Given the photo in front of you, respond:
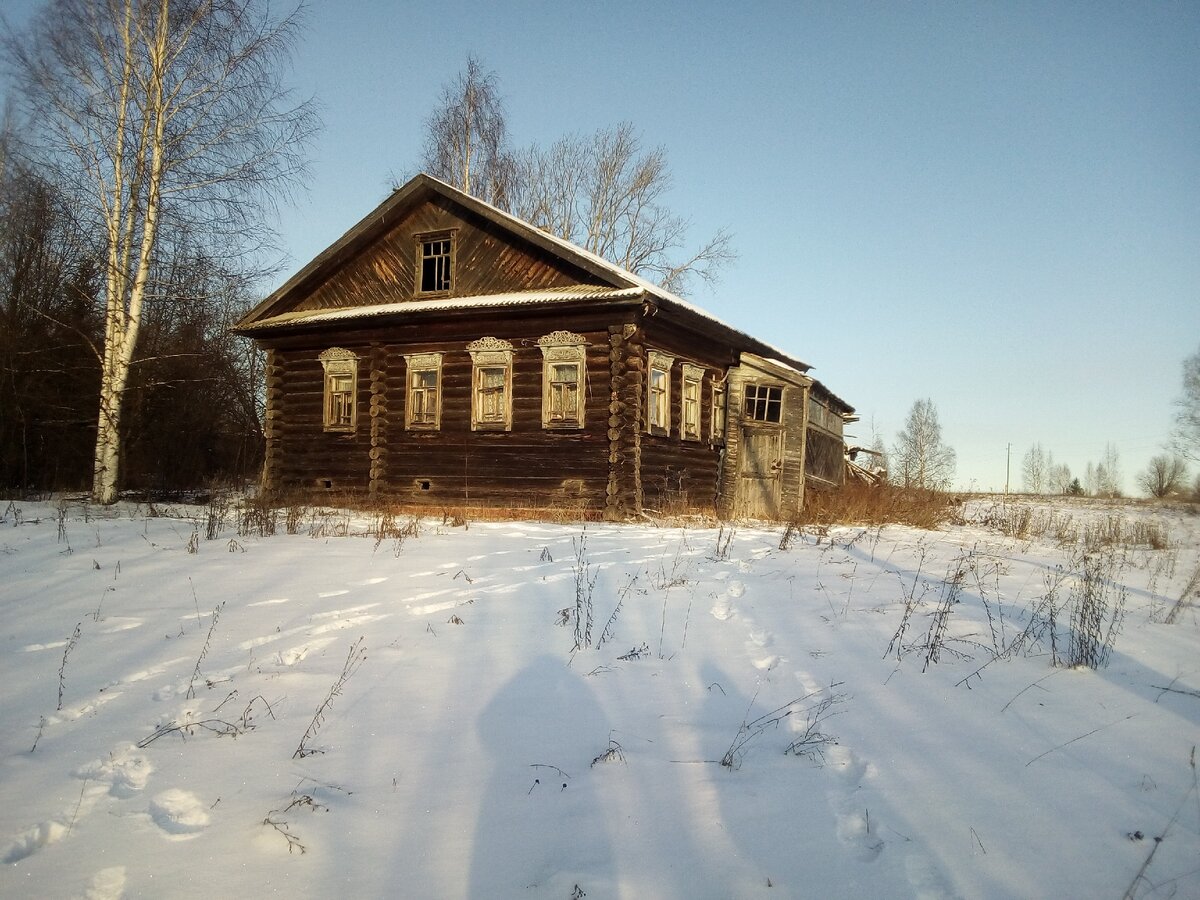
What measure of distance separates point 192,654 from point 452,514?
27.9 ft

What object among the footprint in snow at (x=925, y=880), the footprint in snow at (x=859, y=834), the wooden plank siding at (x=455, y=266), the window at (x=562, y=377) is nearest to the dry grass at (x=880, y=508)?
the window at (x=562, y=377)

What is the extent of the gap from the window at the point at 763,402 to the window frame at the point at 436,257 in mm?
6674

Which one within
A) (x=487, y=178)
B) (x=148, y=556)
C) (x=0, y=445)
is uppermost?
(x=487, y=178)

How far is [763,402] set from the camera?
16297 mm

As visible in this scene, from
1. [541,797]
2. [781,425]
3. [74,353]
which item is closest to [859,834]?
[541,797]

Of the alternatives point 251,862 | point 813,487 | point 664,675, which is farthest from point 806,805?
point 813,487

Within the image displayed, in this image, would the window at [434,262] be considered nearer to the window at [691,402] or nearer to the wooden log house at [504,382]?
the wooden log house at [504,382]

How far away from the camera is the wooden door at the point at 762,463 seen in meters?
16.0

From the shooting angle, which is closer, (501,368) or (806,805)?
(806,805)

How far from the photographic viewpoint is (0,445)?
17.3 metres

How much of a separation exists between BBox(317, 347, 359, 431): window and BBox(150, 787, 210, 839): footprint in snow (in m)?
12.9

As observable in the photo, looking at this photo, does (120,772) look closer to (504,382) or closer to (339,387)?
(504,382)

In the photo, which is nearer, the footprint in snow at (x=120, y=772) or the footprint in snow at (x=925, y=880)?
the footprint in snow at (x=925, y=880)

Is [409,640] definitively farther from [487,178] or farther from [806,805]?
[487,178]
